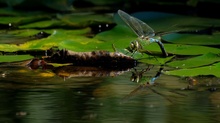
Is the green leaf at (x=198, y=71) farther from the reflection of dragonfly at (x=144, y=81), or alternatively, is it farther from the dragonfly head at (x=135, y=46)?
→ the dragonfly head at (x=135, y=46)

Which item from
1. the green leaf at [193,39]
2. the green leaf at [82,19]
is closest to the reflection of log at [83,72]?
the green leaf at [193,39]

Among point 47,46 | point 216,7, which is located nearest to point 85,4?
point 216,7

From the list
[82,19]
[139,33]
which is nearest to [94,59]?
[139,33]

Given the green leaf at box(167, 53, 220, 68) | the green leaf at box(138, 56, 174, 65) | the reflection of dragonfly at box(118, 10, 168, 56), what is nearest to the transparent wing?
the reflection of dragonfly at box(118, 10, 168, 56)

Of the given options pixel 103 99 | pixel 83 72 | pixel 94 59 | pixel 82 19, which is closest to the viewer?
pixel 103 99

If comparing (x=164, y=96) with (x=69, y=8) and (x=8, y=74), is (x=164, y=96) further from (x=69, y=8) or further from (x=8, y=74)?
(x=69, y=8)

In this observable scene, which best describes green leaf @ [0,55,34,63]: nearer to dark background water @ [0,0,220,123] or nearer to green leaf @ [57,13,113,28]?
dark background water @ [0,0,220,123]

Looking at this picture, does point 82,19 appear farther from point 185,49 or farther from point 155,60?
point 155,60
